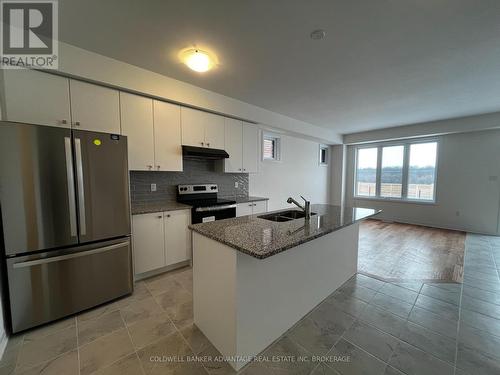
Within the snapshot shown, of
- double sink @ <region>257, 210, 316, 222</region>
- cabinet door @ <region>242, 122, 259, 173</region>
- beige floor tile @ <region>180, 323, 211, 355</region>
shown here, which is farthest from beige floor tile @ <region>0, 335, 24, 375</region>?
cabinet door @ <region>242, 122, 259, 173</region>

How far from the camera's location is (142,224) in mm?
2451

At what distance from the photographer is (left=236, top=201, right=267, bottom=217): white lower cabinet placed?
133 inches

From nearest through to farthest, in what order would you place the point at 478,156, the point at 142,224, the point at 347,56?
1. the point at 347,56
2. the point at 142,224
3. the point at 478,156

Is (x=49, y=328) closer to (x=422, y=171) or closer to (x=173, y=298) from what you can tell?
(x=173, y=298)

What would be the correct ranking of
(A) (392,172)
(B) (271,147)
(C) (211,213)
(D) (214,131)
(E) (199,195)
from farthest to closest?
1. (A) (392,172)
2. (B) (271,147)
3. (E) (199,195)
4. (D) (214,131)
5. (C) (211,213)

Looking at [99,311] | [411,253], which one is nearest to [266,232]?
[99,311]

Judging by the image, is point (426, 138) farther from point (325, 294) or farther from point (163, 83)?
point (163, 83)

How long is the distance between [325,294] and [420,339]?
0.79 metres

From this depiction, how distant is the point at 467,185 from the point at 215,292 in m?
6.19

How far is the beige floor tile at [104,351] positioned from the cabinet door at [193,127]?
228 cm

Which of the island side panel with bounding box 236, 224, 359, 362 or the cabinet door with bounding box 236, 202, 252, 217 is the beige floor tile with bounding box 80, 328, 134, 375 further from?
the cabinet door with bounding box 236, 202, 252, 217

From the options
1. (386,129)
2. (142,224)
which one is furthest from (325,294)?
(386,129)

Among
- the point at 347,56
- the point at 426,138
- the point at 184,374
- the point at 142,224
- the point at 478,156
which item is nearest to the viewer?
the point at 184,374

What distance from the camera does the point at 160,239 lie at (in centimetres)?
260
